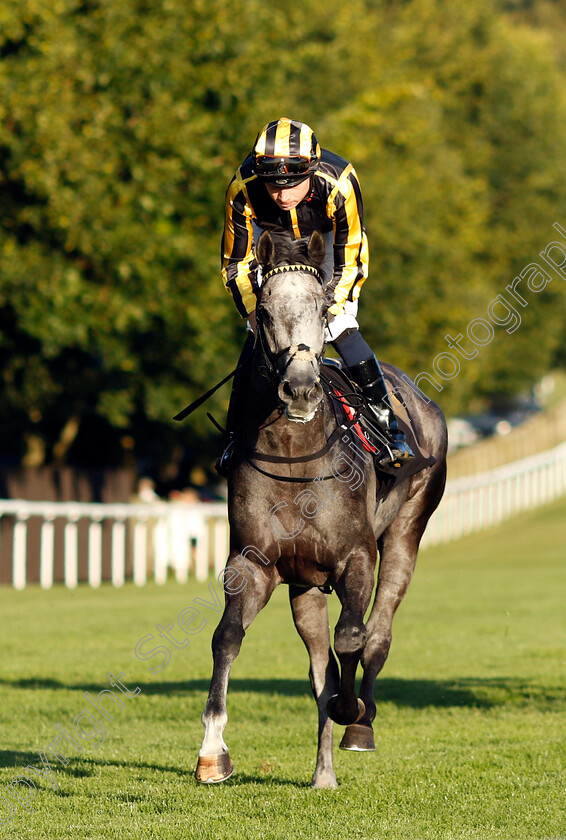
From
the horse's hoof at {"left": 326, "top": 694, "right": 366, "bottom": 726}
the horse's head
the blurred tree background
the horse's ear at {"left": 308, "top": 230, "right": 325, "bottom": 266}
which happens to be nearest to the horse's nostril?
the horse's head

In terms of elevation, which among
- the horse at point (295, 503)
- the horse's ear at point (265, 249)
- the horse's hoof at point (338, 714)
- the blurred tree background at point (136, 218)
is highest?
the blurred tree background at point (136, 218)

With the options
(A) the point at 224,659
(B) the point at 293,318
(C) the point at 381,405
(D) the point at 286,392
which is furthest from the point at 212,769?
(C) the point at 381,405

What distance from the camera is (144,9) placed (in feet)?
84.7

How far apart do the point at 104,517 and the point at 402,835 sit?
689 inches

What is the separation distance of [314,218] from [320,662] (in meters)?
2.51

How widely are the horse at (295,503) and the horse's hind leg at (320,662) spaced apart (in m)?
0.01

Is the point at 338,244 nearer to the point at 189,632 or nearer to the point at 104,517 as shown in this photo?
the point at 189,632

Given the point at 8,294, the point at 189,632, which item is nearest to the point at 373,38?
the point at 8,294

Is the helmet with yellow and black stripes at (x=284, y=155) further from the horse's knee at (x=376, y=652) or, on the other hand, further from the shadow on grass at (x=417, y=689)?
the shadow on grass at (x=417, y=689)

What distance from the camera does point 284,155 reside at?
21.4 ft

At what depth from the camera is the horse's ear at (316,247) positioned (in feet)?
21.0

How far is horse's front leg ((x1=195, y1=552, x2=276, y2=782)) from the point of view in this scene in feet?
19.6

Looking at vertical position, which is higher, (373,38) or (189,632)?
(373,38)

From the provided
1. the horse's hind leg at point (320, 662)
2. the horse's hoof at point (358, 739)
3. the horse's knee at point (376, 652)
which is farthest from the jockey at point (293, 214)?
the horse's hoof at point (358, 739)
